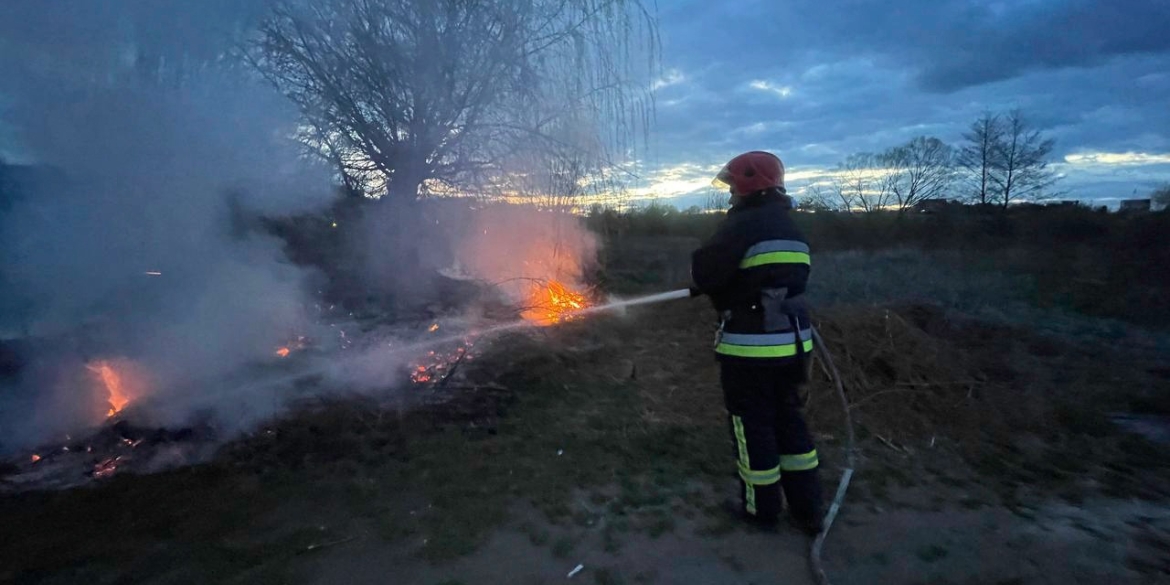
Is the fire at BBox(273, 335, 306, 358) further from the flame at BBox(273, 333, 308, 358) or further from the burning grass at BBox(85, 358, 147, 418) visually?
the burning grass at BBox(85, 358, 147, 418)

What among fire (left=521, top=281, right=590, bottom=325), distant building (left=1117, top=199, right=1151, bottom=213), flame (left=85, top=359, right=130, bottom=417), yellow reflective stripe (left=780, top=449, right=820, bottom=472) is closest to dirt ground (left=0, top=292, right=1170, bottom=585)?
yellow reflective stripe (left=780, top=449, right=820, bottom=472)

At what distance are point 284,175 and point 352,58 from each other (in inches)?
63.7

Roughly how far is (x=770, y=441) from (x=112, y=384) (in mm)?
4959

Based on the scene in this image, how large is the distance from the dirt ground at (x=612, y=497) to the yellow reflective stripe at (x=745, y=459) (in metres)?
0.17

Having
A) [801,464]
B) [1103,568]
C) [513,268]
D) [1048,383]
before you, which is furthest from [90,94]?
[1048,383]

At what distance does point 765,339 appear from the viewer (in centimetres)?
407

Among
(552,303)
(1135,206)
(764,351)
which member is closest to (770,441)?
(764,351)

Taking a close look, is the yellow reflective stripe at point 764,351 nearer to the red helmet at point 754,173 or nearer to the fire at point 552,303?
the red helmet at point 754,173

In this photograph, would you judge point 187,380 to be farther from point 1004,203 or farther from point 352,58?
point 1004,203

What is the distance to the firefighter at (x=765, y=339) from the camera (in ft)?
13.4

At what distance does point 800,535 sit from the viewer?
161 inches

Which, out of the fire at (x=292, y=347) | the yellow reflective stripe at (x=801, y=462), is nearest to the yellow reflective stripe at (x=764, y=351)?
the yellow reflective stripe at (x=801, y=462)

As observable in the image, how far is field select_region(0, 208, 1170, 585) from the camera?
373 centimetres

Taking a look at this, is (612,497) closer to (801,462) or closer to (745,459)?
(745,459)
